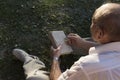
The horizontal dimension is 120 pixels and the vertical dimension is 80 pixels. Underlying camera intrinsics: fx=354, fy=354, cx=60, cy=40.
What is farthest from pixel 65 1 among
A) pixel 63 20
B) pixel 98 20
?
pixel 98 20

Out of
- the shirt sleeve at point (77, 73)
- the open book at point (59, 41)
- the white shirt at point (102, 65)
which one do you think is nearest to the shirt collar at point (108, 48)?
the white shirt at point (102, 65)

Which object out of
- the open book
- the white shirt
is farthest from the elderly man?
the open book

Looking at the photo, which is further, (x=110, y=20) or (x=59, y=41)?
(x=59, y=41)

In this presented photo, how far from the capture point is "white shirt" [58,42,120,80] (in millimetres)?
2277

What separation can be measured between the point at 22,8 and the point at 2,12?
301mm

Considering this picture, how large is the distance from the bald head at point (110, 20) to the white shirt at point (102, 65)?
8cm

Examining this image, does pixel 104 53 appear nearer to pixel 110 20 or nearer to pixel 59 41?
pixel 110 20

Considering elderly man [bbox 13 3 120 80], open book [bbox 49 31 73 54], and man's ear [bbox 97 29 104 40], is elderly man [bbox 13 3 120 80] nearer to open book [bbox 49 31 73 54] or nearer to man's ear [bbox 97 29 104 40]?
man's ear [bbox 97 29 104 40]

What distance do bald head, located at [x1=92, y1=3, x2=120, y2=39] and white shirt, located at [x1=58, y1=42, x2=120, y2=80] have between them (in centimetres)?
8

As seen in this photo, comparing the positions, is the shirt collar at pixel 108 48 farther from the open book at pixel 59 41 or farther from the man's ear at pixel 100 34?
the open book at pixel 59 41

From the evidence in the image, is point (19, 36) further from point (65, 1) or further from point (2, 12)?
point (65, 1)

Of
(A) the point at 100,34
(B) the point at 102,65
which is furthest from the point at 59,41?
(B) the point at 102,65

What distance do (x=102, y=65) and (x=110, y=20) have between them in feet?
0.98

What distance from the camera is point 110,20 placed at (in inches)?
91.1
